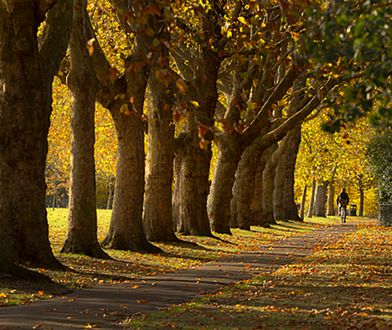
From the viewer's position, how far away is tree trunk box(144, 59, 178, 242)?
25719 mm

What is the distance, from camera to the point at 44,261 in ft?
54.5

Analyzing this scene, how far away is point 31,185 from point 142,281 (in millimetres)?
2702

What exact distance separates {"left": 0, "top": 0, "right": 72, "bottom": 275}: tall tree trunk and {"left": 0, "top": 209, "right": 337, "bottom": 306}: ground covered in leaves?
0.80 metres

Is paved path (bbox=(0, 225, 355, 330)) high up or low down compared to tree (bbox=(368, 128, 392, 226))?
down

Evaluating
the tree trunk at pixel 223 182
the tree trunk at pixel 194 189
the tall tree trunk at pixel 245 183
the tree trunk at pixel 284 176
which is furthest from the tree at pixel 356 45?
the tree trunk at pixel 284 176

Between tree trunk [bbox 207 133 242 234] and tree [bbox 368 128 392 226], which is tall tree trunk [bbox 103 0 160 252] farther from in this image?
tree [bbox 368 128 392 226]

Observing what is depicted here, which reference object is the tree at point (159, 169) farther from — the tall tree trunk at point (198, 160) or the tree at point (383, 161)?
the tree at point (383, 161)

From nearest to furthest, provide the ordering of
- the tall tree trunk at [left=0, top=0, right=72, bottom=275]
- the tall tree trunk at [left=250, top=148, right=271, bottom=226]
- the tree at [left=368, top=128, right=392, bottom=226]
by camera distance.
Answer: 1. the tall tree trunk at [left=0, top=0, right=72, bottom=275]
2. the tall tree trunk at [left=250, top=148, right=271, bottom=226]
3. the tree at [left=368, top=128, right=392, bottom=226]

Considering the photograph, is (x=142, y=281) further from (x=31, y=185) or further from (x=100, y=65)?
(x=100, y=65)

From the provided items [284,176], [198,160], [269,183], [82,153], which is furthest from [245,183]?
[82,153]

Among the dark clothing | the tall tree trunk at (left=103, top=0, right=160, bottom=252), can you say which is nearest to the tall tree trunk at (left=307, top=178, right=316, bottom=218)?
the dark clothing

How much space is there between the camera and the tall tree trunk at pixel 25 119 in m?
15.5

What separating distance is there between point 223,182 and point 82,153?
12.8m

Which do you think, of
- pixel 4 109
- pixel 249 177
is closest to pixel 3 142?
pixel 4 109
